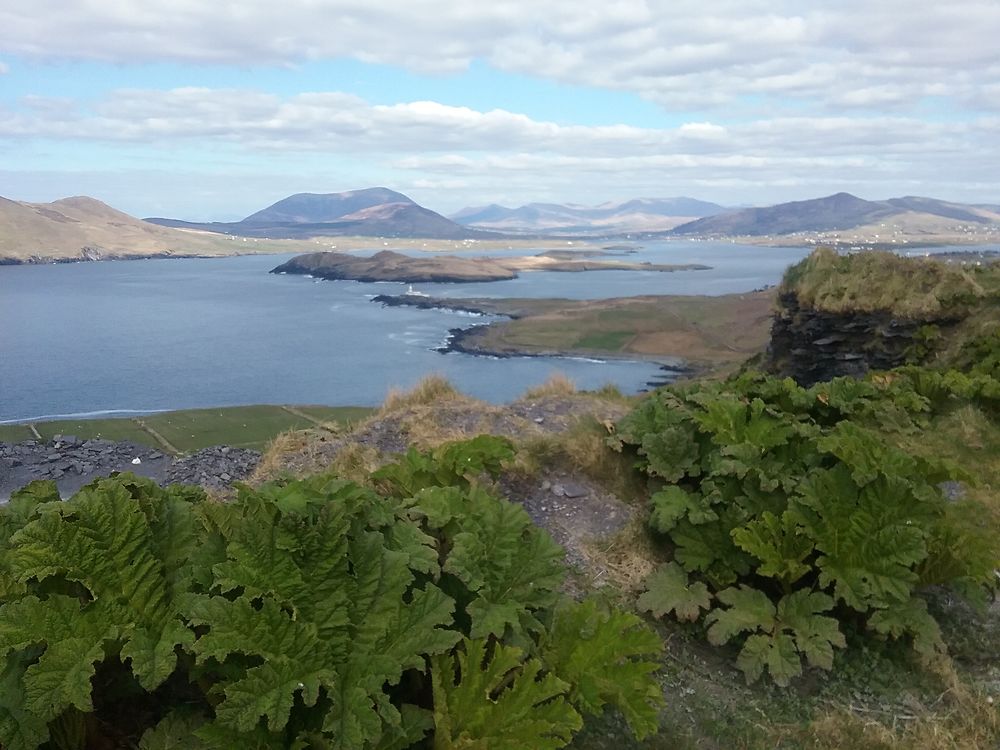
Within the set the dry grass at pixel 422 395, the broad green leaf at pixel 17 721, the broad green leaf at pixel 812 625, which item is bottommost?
the broad green leaf at pixel 812 625

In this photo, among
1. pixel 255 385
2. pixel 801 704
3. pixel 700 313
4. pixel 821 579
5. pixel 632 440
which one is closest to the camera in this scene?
pixel 801 704

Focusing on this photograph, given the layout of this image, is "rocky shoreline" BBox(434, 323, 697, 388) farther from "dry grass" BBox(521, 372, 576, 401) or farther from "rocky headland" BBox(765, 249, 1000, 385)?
"dry grass" BBox(521, 372, 576, 401)

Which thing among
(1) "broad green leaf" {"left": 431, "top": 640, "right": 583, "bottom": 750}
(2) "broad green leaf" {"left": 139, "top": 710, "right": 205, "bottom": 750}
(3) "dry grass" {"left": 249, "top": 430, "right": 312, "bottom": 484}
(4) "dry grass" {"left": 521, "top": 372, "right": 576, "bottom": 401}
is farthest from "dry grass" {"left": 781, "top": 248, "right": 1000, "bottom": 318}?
(2) "broad green leaf" {"left": 139, "top": 710, "right": 205, "bottom": 750}

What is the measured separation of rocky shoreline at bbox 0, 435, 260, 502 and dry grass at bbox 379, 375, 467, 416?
16.5 meters

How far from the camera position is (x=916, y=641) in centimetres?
457

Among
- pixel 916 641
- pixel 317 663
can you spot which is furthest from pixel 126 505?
pixel 916 641

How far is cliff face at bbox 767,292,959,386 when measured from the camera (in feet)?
60.4

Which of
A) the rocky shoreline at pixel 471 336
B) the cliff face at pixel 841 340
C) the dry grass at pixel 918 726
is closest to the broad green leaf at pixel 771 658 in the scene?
the dry grass at pixel 918 726

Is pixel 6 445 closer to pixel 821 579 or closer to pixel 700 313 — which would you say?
pixel 821 579

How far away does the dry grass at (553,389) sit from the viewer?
11.4 meters

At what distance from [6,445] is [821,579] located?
42.5 m

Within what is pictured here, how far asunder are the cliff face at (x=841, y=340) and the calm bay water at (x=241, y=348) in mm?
10478

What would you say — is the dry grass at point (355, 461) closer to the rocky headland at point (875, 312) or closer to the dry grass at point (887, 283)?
the rocky headland at point (875, 312)

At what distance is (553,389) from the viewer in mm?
11648
